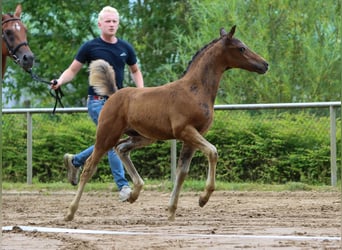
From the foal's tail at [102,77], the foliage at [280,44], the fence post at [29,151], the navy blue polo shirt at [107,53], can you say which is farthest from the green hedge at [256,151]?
the foal's tail at [102,77]

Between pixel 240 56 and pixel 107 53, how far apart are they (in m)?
1.99

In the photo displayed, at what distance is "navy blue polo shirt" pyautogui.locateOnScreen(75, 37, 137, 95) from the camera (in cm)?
1145

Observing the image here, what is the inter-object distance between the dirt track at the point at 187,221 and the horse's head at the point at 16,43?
5.65 ft

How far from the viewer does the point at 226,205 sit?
40.2 feet

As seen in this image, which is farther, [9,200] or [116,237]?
[9,200]

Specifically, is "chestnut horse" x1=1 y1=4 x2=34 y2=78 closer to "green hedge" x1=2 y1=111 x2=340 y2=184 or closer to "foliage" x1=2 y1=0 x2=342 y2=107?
"green hedge" x1=2 y1=111 x2=340 y2=184

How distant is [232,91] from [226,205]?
7283 millimetres

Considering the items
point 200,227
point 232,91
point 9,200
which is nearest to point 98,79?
point 200,227

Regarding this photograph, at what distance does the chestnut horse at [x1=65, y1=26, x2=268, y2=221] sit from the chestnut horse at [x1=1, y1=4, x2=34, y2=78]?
5.68 ft

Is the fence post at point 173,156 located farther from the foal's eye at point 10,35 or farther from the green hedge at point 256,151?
the foal's eye at point 10,35

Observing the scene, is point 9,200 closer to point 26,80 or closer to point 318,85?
point 318,85

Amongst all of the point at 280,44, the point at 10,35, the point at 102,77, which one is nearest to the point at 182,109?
the point at 102,77

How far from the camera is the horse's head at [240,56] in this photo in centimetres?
998

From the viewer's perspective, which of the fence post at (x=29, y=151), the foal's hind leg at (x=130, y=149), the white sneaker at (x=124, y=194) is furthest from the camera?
the fence post at (x=29, y=151)
